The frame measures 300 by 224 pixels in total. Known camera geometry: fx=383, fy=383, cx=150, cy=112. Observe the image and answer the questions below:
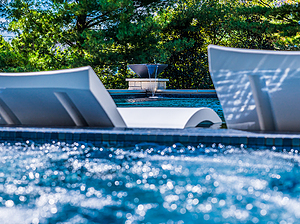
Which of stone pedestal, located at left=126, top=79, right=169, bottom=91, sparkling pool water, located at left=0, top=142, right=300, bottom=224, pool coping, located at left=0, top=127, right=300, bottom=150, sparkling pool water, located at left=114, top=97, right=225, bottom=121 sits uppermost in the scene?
stone pedestal, located at left=126, top=79, right=169, bottom=91

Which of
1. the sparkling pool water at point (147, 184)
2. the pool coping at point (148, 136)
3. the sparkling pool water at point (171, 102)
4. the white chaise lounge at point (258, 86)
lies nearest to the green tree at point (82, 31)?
the sparkling pool water at point (171, 102)

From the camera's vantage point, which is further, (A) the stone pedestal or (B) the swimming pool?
(A) the stone pedestal

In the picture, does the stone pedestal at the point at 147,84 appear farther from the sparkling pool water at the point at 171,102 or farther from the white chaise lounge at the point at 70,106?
the white chaise lounge at the point at 70,106

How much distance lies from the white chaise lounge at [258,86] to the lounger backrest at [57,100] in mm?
1313

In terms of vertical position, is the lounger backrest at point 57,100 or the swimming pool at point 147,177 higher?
the lounger backrest at point 57,100

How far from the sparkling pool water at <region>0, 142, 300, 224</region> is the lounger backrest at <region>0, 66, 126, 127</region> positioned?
0.54 m

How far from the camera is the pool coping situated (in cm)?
408

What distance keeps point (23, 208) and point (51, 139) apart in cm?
216

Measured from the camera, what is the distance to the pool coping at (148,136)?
4.08 m

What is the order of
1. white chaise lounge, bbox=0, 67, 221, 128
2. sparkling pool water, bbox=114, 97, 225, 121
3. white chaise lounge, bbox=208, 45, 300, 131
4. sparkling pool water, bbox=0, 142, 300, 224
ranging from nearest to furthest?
sparkling pool water, bbox=0, 142, 300, 224, white chaise lounge, bbox=208, 45, 300, 131, white chaise lounge, bbox=0, 67, 221, 128, sparkling pool water, bbox=114, 97, 225, 121

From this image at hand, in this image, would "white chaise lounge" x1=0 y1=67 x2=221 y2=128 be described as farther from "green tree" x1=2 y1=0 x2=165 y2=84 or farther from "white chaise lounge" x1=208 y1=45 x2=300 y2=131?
"green tree" x1=2 y1=0 x2=165 y2=84

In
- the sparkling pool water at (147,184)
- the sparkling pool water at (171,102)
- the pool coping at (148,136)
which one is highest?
the sparkling pool water at (171,102)

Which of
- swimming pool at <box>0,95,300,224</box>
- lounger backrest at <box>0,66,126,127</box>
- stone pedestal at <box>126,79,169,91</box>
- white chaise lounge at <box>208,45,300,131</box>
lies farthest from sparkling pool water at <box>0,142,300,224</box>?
stone pedestal at <box>126,79,169,91</box>

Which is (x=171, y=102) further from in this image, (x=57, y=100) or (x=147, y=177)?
(x=147, y=177)
